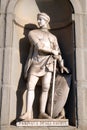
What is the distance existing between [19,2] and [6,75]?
6.52 feet

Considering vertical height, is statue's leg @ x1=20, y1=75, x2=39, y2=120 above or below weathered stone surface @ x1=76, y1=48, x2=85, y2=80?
below

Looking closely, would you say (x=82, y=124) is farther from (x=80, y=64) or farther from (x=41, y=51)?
(x=41, y=51)

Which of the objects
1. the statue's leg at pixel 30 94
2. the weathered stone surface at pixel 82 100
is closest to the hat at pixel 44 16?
the statue's leg at pixel 30 94

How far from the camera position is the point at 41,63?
8.38 meters

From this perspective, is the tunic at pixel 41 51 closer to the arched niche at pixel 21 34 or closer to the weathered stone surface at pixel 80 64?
the arched niche at pixel 21 34

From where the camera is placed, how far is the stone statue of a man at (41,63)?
8195mm

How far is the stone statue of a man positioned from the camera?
26.9 ft

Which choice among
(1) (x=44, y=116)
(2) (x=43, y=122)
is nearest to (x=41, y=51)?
(1) (x=44, y=116)

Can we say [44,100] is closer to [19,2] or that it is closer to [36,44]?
[36,44]

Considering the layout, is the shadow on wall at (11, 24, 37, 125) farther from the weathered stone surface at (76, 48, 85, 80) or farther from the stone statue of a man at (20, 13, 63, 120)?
the weathered stone surface at (76, 48, 85, 80)

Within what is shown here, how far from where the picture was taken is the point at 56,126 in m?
7.73

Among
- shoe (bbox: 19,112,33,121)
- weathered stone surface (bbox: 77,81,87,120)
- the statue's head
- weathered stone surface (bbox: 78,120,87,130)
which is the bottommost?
weathered stone surface (bbox: 78,120,87,130)

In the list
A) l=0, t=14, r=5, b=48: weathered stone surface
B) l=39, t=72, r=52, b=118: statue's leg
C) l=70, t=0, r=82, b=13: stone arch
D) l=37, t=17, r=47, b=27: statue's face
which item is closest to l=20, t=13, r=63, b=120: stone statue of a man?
l=39, t=72, r=52, b=118: statue's leg

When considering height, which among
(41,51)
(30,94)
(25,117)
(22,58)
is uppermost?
(41,51)
